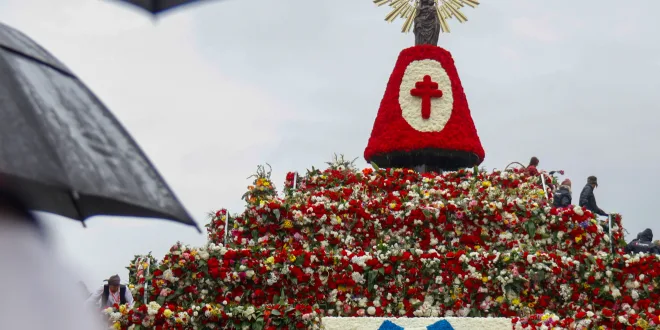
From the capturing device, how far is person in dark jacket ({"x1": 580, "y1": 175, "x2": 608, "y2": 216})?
12727mm

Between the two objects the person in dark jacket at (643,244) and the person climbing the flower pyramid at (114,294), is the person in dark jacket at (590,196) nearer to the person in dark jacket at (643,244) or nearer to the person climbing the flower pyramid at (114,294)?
the person in dark jacket at (643,244)

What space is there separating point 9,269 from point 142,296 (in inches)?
317

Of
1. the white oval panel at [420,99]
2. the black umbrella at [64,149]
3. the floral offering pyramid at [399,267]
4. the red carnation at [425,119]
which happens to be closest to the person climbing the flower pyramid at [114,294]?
the floral offering pyramid at [399,267]

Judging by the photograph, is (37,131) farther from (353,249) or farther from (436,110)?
(436,110)

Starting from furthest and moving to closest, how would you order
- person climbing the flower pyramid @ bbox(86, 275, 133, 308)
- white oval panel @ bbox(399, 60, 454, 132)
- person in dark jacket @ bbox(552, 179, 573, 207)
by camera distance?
white oval panel @ bbox(399, 60, 454, 132)
person in dark jacket @ bbox(552, 179, 573, 207)
person climbing the flower pyramid @ bbox(86, 275, 133, 308)

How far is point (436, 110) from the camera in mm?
14688

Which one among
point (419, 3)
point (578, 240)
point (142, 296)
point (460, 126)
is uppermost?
point (419, 3)

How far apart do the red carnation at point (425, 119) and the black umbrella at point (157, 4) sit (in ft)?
38.3

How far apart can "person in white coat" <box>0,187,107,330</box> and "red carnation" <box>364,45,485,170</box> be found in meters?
12.6

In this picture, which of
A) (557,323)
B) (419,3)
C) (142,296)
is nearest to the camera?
(557,323)

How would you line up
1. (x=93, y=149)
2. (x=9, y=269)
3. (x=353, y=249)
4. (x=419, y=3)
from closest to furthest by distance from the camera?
1. (x=9, y=269)
2. (x=93, y=149)
3. (x=353, y=249)
4. (x=419, y=3)

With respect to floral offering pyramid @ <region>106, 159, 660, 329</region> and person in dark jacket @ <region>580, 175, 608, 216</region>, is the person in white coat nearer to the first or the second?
floral offering pyramid @ <region>106, 159, 660, 329</region>

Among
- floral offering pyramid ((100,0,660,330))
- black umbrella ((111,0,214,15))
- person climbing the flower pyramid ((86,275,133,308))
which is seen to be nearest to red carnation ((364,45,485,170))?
floral offering pyramid ((100,0,660,330))

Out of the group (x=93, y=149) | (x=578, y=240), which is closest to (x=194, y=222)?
(x=93, y=149)
